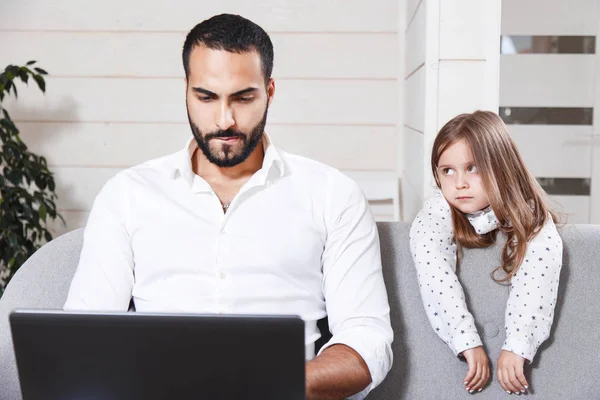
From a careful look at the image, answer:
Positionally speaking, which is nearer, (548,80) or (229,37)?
(229,37)

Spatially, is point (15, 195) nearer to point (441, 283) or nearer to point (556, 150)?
point (441, 283)

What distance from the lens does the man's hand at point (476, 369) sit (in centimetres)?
140

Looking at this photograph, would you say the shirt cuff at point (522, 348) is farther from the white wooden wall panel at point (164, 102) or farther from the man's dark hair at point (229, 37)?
the white wooden wall panel at point (164, 102)

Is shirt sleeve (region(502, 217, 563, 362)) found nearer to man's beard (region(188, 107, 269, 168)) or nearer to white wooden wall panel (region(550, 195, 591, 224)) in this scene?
man's beard (region(188, 107, 269, 168))

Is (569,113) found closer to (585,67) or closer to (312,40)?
(585,67)

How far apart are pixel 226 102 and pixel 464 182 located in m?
0.50

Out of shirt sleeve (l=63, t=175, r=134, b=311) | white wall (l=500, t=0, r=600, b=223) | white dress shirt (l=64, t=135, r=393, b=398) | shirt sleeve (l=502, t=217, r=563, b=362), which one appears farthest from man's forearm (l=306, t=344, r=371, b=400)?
white wall (l=500, t=0, r=600, b=223)

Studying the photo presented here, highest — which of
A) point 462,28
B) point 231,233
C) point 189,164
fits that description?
point 462,28

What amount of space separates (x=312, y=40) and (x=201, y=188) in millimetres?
1987

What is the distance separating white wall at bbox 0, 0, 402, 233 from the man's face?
1.90 m

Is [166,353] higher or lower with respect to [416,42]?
lower

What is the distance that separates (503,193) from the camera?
1484 millimetres

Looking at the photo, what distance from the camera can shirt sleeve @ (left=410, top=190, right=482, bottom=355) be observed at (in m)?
1.41

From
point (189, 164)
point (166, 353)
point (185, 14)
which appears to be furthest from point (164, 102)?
point (166, 353)
